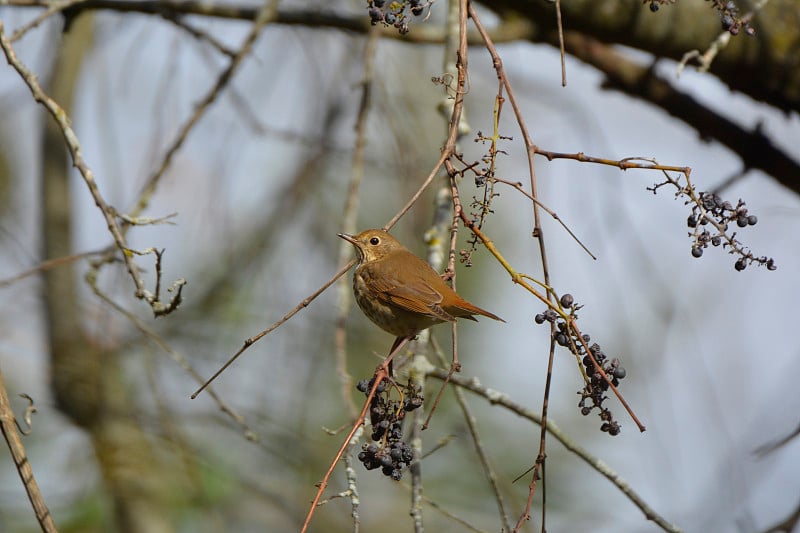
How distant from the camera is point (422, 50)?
A: 450 centimetres

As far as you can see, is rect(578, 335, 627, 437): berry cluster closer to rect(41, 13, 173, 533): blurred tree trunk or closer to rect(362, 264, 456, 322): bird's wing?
rect(362, 264, 456, 322): bird's wing

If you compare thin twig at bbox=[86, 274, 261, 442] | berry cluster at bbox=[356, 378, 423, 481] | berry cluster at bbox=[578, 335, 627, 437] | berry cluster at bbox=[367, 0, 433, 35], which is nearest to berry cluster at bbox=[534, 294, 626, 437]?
berry cluster at bbox=[578, 335, 627, 437]

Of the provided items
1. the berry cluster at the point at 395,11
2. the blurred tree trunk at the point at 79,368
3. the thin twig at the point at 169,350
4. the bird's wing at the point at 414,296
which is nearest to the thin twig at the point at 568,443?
the bird's wing at the point at 414,296

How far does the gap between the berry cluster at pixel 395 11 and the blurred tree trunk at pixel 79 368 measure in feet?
10.1

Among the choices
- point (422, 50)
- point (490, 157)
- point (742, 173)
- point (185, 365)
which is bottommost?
point (490, 157)

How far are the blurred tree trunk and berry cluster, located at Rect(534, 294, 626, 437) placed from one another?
10.9 feet

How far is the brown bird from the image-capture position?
2.43 m

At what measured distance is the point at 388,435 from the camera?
69.5 inches

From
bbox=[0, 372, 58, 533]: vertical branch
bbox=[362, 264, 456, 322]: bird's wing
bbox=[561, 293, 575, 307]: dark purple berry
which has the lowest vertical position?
bbox=[0, 372, 58, 533]: vertical branch

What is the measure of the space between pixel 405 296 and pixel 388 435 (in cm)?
79

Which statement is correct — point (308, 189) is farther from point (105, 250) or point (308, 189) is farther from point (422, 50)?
point (105, 250)

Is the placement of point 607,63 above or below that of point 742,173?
above

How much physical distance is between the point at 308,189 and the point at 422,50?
927 millimetres

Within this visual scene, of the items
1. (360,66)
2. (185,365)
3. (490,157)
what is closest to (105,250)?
(185,365)
